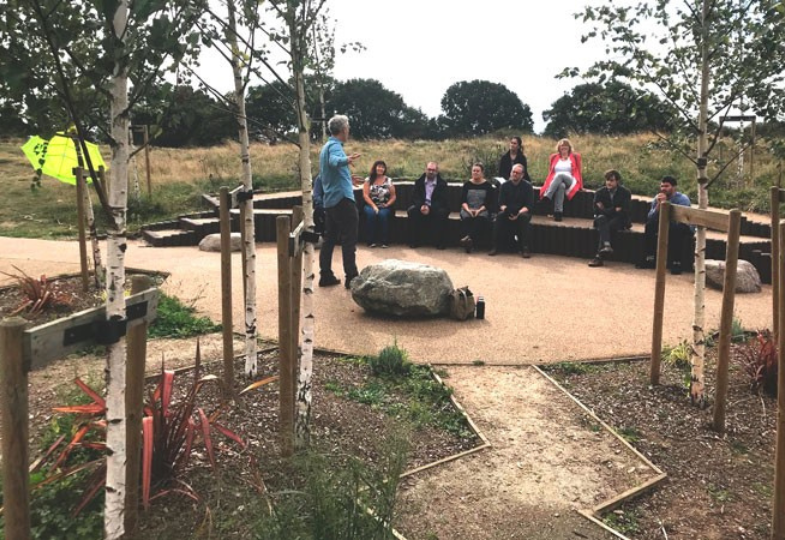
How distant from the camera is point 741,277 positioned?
7.71m

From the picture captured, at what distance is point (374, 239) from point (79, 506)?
784cm

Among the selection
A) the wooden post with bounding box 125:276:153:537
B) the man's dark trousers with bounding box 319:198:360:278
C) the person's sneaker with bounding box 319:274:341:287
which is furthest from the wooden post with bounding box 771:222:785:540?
the person's sneaker with bounding box 319:274:341:287

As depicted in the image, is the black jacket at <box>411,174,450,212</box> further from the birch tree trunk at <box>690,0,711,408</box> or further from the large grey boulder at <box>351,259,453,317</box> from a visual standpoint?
the birch tree trunk at <box>690,0,711,408</box>

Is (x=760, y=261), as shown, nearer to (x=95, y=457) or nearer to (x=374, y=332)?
(x=374, y=332)

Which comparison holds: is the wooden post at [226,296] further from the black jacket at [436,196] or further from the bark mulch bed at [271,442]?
the black jacket at [436,196]

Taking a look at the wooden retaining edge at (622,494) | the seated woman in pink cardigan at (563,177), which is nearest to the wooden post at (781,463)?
the wooden retaining edge at (622,494)

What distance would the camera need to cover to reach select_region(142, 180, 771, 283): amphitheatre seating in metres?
9.22

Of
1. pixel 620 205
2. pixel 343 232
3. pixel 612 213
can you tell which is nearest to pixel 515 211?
pixel 612 213

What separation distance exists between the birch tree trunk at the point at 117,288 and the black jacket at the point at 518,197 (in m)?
7.94

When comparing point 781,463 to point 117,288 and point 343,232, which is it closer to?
point 117,288

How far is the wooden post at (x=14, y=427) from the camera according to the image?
6.26 ft

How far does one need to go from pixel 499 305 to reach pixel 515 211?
3.15m

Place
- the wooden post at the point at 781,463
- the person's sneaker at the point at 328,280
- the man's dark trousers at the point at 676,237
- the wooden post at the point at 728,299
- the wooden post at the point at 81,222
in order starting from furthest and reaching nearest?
the man's dark trousers at the point at 676,237
the person's sneaker at the point at 328,280
the wooden post at the point at 81,222
the wooden post at the point at 728,299
the wooden post at the point at 781,463

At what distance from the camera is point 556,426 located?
4.10 metres
